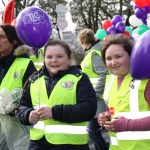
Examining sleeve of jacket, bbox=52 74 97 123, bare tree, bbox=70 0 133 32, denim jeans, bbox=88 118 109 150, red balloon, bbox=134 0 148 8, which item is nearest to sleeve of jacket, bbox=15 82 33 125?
sleeve of jacket, bbox=52 74 97 123

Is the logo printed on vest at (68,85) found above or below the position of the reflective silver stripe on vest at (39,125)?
above

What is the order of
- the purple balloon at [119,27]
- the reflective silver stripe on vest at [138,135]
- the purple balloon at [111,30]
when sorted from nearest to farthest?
the reflective silver stripe on vest at [138,135] → the purple balloon at [119,27] → the purple balloon at [111,30]

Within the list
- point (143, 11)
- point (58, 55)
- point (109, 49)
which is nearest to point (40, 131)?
point (58, 55)

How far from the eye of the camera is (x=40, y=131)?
282 cm

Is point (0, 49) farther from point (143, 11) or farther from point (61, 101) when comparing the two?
point (143, 11)

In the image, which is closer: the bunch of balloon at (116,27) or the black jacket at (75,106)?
the black jacket at (75,106)

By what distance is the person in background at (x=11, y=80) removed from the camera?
3357mm

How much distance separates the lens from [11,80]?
343cm

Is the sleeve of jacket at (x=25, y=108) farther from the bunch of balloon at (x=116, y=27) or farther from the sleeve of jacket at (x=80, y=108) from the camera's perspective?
the bunch of balloon at (x=116, y=27)

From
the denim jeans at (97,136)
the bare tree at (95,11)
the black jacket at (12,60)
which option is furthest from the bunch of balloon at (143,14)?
the bare tree at (95,11)

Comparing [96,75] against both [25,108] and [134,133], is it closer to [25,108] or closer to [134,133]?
[25,108]

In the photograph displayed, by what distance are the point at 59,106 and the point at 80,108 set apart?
16 cm

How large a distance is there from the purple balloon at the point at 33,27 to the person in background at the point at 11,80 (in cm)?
50

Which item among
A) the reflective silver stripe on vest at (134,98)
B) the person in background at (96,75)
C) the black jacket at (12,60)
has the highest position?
the black jacket at (12,60)
